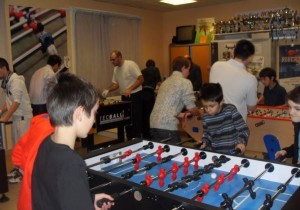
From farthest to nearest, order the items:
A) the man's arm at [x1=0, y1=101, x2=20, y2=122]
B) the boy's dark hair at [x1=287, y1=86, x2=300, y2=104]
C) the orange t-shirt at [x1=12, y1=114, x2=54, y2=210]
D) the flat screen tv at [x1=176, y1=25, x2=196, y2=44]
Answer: the flat screen tv at [x1=176, y1=25, x2=196, y2=44] → the man's arm at [x1=0, y1=101, x2=20, y2=122] → the boy's dark hair at [x1=287, y1=86, x2=300, y2=104] → the orange t-shirt at [x1=12, y1=114, x2=54, y2=210]

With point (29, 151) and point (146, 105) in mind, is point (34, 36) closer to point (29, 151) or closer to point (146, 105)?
point (146, 105)

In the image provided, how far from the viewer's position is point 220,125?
2.38m

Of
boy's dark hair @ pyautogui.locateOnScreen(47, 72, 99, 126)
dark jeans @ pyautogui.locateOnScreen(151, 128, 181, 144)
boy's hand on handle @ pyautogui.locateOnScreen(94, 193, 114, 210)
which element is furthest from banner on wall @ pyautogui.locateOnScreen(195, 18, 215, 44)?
boy's dark hair @ pyautogui.locateOnScreen(47, 72, 99, 126)

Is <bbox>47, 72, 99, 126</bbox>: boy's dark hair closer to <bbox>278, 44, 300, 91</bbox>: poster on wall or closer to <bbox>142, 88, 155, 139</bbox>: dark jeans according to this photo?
<bbox>142, 88, 155, 139</bbox>: dark jeans

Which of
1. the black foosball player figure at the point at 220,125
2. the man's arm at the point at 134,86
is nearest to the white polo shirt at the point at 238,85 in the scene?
the black foosball player figure at the point at 220,125

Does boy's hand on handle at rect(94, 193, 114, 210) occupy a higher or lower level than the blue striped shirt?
lower

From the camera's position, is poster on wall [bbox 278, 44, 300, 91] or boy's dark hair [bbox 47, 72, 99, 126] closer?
boy's dark hair [bbox 47, 72, 99, 126]

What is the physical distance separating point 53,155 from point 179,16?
686 centimetres

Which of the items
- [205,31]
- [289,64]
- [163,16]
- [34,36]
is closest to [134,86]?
[34,36]

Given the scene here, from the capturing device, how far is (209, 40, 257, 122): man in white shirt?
2.88 m

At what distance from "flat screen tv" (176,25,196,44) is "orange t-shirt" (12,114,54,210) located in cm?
Result: 546

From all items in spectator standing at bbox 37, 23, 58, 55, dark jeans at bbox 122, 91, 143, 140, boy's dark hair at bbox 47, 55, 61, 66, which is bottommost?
dark jeans at bbox 122, 91, 143, 140

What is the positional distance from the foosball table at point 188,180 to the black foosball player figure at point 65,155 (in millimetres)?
349

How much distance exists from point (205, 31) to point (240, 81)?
4025 mm
